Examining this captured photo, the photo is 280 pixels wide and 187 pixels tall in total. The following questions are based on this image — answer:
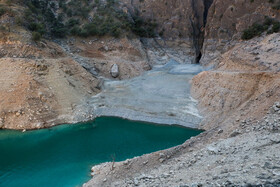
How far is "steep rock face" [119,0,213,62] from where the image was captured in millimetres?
37594

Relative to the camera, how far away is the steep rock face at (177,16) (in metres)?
37.6

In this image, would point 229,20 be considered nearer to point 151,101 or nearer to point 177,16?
point 177,16

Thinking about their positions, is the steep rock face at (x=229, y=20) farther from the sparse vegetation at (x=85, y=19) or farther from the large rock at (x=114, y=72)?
the large rock at (x=114, y=72)

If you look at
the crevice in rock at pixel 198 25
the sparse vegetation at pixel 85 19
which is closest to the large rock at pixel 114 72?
the sparse vegetation at pixel 85 19

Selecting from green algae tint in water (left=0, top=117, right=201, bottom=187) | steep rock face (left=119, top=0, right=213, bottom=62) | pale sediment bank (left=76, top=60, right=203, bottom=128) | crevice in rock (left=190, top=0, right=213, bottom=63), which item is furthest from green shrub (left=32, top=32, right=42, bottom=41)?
crevice in rock (left=190, top=0, right=213, bottom=63)

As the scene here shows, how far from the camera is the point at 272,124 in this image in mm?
9266

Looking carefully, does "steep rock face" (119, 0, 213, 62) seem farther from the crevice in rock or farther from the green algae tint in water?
the green algae tint in water

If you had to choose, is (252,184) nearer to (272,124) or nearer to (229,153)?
(229,153)

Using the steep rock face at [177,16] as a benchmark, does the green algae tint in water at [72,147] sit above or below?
below

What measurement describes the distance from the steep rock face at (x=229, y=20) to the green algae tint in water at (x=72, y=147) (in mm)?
15174

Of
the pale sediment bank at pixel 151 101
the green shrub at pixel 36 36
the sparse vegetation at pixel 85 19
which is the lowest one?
the pale sediment bank at pixel 151 101

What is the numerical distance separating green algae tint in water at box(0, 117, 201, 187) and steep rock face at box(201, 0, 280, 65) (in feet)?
49.8

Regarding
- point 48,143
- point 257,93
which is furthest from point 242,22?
point 48,143

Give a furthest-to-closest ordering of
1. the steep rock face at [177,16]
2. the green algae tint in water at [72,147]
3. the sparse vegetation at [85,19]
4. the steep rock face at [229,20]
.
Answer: the steep rock face at [177,16]
the sparse vegetation at [85,19]
the steep rock face at [229,20]
the green algae tint in water at [72,147]
